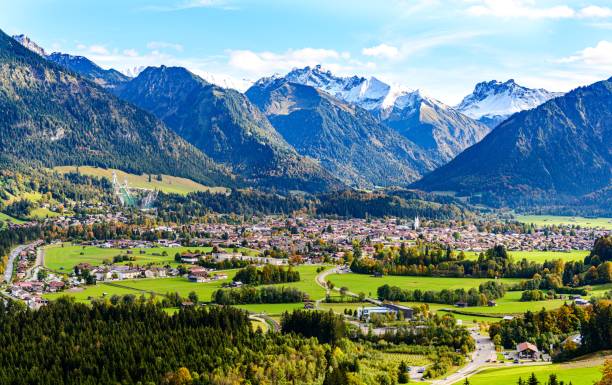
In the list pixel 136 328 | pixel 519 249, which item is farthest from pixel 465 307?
pixel 519 249

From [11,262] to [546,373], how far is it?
102806mm

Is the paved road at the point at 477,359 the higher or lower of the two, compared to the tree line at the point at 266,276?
lower

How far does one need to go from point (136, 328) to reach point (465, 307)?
46.0 m

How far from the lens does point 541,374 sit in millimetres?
66688

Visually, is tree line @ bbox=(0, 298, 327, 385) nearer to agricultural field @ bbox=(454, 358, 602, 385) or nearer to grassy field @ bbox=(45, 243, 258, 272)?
agricultural field @ bbox=(454, 358, 602, 385)

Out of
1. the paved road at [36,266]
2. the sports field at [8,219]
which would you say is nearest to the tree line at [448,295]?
the paved road at [36,266]

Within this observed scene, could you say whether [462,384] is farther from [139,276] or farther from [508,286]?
[139,276]

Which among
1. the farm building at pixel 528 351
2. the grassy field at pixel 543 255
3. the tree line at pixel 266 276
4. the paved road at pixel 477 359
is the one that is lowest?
the paved road at pixel 477 359

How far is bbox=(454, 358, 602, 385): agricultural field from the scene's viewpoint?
63.2 m

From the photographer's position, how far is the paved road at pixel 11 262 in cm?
12438

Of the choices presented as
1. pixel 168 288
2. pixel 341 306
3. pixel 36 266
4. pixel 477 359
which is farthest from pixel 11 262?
pixel 477 359

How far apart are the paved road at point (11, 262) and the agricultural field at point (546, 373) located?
259 feet

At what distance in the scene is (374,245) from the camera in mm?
169250

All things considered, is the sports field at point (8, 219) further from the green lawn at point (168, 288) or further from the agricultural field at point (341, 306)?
the agricultural field at point (341, 306)
